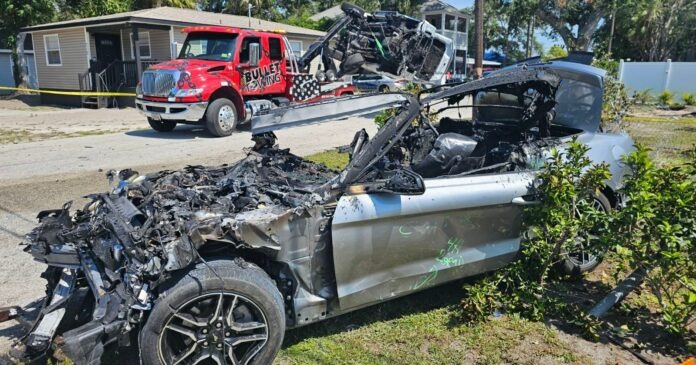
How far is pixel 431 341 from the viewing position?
3.57 m

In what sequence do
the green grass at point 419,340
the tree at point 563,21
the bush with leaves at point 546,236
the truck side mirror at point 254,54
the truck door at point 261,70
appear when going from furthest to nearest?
the tree at point 563,21 < the truck door at point 261,70 < the truck side mirror at point 254,54 < the bush with leaves at point 546,236 < the green grass at point 419,340

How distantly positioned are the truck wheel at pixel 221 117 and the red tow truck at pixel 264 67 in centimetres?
2

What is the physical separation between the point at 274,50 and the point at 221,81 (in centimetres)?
222

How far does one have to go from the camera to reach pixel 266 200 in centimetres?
327

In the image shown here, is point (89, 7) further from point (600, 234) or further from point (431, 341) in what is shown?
point (600, 234)

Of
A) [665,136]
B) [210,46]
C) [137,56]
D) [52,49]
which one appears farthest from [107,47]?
[665,136]

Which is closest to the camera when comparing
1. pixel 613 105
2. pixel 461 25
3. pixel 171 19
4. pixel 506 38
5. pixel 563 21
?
pixel 613 105

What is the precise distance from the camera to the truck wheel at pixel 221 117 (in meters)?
12.4

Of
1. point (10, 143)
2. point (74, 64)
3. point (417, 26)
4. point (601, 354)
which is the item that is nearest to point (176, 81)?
point (10, 143)

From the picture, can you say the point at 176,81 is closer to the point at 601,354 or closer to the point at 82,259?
the point at 82,259

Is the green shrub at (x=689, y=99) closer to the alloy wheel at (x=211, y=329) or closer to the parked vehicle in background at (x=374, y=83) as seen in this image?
the parked vehicle in background at (x=374, y=83)

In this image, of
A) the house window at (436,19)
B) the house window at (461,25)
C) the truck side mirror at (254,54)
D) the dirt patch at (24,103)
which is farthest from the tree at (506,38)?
the truck side mirror at (254,54)

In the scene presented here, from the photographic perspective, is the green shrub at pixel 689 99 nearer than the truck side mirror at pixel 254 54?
No

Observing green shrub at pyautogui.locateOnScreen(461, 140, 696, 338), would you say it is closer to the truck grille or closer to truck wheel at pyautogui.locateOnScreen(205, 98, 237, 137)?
truck wheel at pyautogui.locateOnScreen(205, 98, 237, 137)
